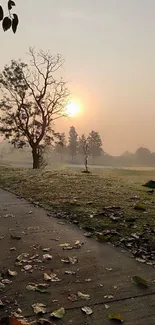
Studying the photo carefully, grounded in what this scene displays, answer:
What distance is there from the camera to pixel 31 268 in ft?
15.5

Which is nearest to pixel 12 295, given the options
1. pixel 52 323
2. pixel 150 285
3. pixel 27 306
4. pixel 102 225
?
pixel 27 306

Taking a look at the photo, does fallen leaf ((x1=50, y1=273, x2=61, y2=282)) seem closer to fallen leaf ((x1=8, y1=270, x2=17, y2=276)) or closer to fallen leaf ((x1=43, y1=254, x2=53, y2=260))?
fallen leaf ((x1=8, y1=270, x2=17, y2=276))

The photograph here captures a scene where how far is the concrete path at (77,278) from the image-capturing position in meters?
3.57

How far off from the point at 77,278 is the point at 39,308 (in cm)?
93

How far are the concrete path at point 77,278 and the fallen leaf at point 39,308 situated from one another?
0.05 m

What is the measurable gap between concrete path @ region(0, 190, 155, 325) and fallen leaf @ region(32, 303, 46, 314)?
0.05 metres

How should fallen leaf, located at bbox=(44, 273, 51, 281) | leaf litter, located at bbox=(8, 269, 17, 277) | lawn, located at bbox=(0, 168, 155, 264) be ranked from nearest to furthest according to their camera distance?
fallen leaf, located at bbox=(44, 273, 51, 281) → leaf litter, located at bbox=(8, 269, 17, 277) → lawn, located at bbox=(0, 168, 155, 264)

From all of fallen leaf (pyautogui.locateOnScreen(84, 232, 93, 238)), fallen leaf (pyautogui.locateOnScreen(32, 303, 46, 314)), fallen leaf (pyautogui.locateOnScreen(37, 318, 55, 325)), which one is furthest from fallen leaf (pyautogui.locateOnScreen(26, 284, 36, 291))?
fallen leaf (pyautogui.locateOnScreen(84, 232, 93, 238))

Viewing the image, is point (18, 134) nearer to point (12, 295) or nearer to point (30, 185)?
point (30, 185)

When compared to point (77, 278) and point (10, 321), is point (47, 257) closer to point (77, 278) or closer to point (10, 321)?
point (77, 278)

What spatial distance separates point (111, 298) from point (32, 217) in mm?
4214

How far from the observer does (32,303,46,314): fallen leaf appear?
352 centimetres

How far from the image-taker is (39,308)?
3590mm

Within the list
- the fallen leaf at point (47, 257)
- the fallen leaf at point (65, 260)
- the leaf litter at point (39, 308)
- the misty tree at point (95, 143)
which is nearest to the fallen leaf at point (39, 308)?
the leaf litter at point (39, 308)
